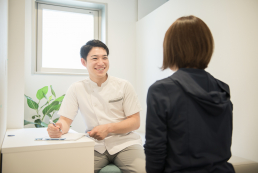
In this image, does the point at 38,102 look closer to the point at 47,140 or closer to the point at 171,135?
the point at 47,140

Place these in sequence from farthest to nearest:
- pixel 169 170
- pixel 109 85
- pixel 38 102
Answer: pixel 38 102
pixel 109 85
pixel 169 170

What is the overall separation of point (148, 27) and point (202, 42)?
2735 millimetres

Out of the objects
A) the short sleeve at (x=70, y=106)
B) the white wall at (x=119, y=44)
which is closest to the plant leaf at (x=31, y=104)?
the white wall at (x=119, y=44)

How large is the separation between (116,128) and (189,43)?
0.93 meters

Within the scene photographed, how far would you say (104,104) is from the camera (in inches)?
69.1

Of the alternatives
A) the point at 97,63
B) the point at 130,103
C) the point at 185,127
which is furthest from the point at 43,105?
the point at 185,127

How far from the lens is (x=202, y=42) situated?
34.3 inches

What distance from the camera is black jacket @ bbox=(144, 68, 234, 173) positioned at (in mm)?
811

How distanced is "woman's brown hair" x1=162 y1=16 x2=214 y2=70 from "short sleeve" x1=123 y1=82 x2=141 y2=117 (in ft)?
2.91

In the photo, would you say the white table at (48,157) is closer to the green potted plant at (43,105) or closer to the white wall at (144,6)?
the green potted plant at (43,105)

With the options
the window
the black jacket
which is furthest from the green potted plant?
the black jacket

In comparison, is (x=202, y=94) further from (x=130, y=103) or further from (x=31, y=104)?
(x=31, y=104)

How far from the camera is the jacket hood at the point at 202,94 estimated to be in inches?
31.5

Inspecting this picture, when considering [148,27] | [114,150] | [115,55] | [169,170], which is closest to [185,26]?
[169,170]
